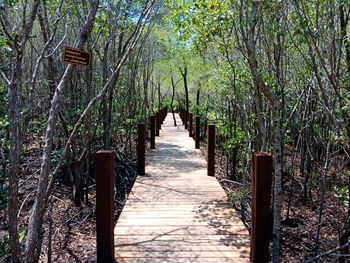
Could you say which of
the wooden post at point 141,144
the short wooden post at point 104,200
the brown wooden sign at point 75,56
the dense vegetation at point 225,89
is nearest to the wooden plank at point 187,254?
the short wooden post at point 104,200

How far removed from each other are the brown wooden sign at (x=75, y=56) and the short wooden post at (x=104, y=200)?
830mm

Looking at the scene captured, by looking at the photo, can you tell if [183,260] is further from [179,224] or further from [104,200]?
[104,200]

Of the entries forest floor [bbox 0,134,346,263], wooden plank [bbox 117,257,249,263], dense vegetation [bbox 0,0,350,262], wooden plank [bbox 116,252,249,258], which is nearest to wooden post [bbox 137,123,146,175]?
dense vegetation [bbox 0,0,350,262]

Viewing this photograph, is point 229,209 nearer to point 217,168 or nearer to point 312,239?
point 312,239

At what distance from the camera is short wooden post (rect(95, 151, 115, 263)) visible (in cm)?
273

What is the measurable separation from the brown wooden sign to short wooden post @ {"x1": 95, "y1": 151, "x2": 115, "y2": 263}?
830 mm

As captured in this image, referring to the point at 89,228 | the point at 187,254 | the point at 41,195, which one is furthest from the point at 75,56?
the point at 89,228

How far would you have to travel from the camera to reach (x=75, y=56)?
2.69m

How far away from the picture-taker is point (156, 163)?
7.74 m

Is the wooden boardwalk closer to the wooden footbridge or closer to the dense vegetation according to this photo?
the wooden footbridge

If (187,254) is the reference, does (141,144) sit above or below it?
above

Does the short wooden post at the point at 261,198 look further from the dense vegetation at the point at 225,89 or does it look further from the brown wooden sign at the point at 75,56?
the brown wooden sign at the point at 75,56

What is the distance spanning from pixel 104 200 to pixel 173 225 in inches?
53.5

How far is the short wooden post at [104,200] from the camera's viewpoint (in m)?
2.73
